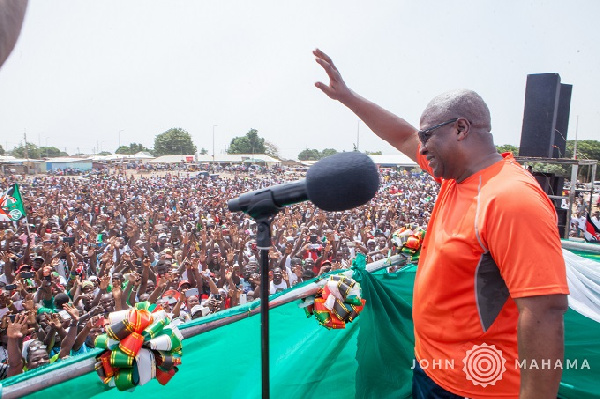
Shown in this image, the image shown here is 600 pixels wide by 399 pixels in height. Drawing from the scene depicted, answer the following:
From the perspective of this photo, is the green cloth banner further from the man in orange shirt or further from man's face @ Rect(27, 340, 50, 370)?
man's face @ Rect(27, 340, 50, 370)

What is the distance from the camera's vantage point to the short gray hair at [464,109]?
1236mm

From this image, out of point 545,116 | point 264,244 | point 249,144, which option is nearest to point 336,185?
point 264,244

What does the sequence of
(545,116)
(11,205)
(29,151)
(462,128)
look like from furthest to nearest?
(29,151)
(11,205)
(545,116)
(462,128)

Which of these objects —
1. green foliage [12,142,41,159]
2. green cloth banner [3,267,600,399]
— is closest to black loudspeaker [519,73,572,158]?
green cloth banner [3,267,600,399]

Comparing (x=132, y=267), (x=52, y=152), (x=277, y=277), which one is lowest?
(x=132, y=267)

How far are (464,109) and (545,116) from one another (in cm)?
522

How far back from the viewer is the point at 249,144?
72.6m

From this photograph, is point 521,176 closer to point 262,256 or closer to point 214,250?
point 262,256

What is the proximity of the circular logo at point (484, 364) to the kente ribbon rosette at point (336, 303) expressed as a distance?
0.70m

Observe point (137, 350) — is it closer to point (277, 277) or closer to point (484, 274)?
point (484, 274)

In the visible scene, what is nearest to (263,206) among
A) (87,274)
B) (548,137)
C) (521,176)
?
(521,176)

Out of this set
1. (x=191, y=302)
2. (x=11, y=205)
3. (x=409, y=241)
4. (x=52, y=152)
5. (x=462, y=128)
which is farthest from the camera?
(x=52, y=152)

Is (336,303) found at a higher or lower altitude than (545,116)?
lower

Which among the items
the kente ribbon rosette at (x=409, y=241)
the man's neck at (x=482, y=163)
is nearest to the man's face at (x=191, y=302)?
the kente ribbon rosette at (x=409, y=241)
